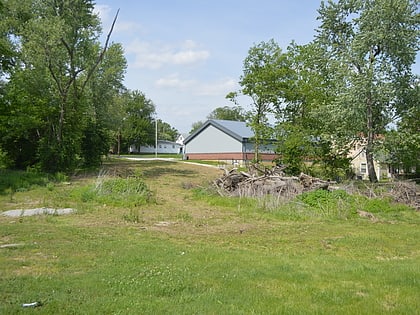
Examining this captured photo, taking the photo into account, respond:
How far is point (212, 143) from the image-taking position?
47.6 metres

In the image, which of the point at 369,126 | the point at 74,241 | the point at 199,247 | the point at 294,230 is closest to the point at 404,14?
the point at 369,126

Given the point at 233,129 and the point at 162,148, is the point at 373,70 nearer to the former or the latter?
the point at 233,129

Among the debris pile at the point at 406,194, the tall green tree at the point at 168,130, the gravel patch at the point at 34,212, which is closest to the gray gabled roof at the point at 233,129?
the debris pile at the point at 406,194

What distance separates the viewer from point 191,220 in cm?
1170

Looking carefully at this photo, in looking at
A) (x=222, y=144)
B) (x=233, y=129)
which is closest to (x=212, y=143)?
(x=222, y=144)

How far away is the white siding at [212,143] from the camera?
45.0 m

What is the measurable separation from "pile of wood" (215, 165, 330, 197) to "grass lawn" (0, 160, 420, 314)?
226 centimetres

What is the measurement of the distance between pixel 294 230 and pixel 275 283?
5.00 meters

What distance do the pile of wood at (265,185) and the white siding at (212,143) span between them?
26.1 m

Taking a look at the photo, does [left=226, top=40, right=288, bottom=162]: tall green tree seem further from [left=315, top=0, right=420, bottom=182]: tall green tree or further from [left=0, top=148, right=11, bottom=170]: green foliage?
[left=0, top=148, right=11, bottom=170]: green foliage

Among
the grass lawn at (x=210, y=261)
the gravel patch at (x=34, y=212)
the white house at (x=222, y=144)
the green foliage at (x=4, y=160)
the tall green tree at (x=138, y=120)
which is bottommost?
the grass lawn at (x=210, y=261)

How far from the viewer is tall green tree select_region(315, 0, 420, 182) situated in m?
19.1

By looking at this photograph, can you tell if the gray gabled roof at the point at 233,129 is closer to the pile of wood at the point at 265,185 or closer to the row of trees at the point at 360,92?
the row of trees at the point at 360,92

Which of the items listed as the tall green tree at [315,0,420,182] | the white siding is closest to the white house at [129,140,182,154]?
the white siding
